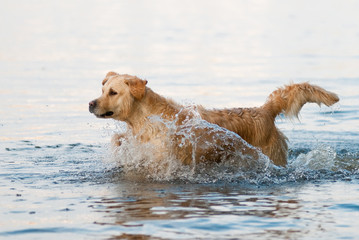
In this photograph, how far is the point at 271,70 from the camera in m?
20.6

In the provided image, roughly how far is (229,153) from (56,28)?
76.1 feet

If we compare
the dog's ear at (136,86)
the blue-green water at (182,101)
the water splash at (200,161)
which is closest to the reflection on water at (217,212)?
the blue-green water at (182,101)

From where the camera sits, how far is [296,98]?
9852mm

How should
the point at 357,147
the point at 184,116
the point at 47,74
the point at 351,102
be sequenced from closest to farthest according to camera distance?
the point at 184,116, the point at 357,147, the point at 351,102, the point at 47,74

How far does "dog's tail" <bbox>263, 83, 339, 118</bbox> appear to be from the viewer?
9.86 metres

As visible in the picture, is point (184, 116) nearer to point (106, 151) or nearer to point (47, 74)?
point (106, 151)

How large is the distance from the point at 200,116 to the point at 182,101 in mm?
2443

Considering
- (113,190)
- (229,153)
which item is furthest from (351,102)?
(113,190)

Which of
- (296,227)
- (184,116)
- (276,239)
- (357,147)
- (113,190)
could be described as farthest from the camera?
(357,147)

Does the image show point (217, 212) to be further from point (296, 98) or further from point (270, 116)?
point (296, 98)

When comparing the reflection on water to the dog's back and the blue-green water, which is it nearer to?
the blue-green water

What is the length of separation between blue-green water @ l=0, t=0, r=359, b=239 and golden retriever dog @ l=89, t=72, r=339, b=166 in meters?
0.28

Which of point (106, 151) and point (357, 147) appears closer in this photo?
point (106, 151)

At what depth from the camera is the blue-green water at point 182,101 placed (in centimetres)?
702
